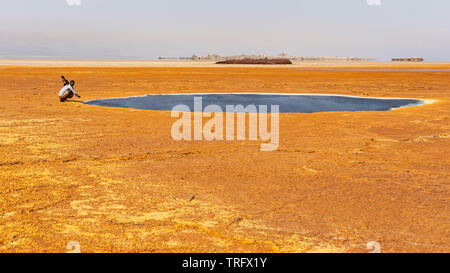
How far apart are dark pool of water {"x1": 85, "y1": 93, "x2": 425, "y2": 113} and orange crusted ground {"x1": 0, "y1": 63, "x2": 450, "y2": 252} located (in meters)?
5.54

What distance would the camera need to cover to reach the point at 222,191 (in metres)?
5.30

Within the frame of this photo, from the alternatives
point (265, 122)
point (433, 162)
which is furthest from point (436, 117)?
point (433, 162)

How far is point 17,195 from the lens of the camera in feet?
16.5

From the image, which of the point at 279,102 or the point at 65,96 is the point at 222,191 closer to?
the point at 279,102

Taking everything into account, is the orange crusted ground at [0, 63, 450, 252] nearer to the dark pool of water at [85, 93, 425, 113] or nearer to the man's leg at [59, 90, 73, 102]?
the dark pool of water at [85, 93, 425, 113]

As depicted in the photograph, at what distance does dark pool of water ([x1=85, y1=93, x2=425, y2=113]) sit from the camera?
49.7 feet

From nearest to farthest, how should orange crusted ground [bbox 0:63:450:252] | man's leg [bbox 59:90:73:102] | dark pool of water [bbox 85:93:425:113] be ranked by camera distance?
orange crusted ground [bbox 0:63:450:252] → dark pool of water [bbox 85:93:425:113] → man's leg [bbox 59:90:73:102]

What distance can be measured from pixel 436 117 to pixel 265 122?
4894 mm

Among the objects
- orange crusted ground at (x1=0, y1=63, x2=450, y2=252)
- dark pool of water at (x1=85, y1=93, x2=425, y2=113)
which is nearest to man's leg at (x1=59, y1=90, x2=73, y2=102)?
dark pool of water at (x1=85, y1=93, x2=425, y2=113)

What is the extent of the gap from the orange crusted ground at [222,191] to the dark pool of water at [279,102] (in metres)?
5.54

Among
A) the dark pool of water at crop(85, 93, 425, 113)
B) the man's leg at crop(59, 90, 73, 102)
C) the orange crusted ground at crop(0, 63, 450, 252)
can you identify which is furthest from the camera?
the man's leg at crop(59, 90, 73, 102)

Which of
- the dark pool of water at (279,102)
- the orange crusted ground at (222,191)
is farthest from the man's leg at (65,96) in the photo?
the orange crusted ground at (222,191)
